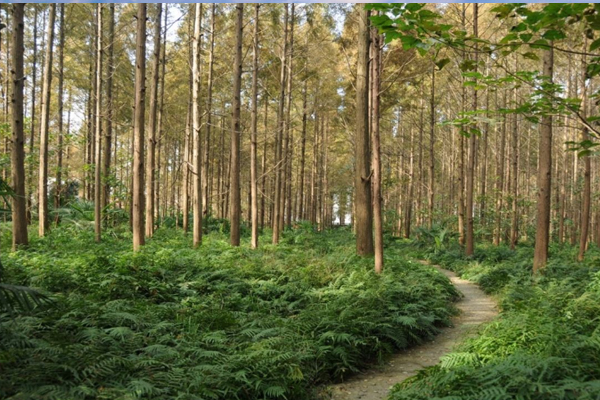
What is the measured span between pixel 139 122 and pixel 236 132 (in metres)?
2.88

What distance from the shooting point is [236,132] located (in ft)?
42.3

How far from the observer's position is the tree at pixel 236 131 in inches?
495

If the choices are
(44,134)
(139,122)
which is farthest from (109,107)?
(139,122)

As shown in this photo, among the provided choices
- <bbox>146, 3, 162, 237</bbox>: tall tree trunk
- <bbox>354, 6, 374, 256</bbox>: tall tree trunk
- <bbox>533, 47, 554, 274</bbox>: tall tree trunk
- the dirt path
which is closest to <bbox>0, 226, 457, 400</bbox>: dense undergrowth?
the dirt path

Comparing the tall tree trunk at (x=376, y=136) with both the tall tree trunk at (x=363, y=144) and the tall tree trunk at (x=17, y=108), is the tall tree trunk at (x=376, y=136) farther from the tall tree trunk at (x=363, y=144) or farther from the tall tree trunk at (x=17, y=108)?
the tall tree trunk at (x=17, y=108)

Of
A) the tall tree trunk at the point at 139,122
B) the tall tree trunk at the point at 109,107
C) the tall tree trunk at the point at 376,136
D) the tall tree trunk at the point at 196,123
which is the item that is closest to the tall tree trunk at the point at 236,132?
the tall tree trunk at the point at 196,123

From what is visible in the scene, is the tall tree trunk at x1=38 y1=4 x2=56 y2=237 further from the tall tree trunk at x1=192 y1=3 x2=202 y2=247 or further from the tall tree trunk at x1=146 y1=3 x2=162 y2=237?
the tall tree trunk at x1=192 y1=3 x2=202 y2=247

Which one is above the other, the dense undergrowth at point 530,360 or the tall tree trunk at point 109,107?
the tall tree trunk at point 109,107

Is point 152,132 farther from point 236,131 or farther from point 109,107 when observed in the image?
point 109,107

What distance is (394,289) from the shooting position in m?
7.60

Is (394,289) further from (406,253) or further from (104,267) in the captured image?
(406,253)

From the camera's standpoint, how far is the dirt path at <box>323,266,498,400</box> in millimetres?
4859

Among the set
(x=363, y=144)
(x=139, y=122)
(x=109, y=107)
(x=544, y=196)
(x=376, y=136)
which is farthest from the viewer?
(x=109, y=107)

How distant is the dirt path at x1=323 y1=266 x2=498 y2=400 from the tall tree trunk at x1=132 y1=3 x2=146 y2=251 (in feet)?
25.9
